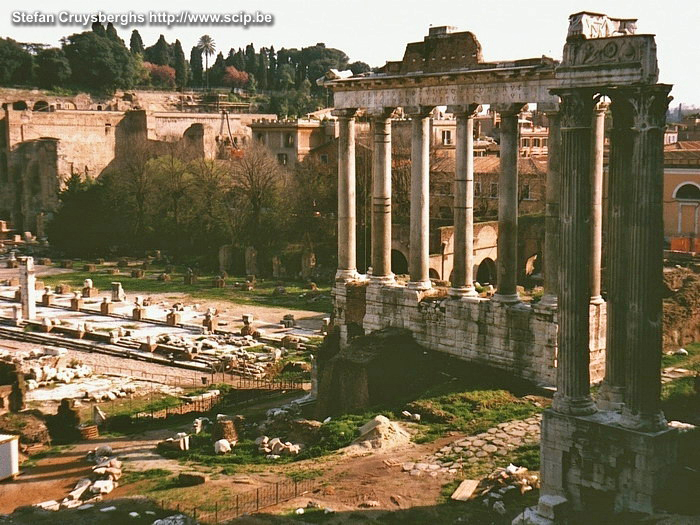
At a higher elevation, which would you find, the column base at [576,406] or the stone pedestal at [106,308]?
the column base at [576,406]

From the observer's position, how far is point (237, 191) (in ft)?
157

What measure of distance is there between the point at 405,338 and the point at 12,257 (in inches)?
1250

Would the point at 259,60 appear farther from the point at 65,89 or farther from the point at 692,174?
the point at 692,174

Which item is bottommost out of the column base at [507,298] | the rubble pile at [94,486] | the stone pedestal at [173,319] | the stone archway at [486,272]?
the rubble pile at [94,486]

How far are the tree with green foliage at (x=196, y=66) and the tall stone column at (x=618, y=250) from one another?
309ft

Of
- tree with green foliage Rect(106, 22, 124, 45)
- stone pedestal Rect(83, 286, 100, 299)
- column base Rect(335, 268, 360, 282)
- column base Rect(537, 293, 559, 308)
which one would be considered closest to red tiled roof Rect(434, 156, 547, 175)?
stone pedestal Rect(83, 286, 100, 299)

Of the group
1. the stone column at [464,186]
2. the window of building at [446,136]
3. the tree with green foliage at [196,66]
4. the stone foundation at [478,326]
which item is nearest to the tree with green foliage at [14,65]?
the tree with green foliage at [196,66]

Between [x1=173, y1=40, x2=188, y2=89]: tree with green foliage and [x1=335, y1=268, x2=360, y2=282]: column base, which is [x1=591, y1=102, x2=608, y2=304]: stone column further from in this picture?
[x1=173, y1=40, x2=188, y2=89]: tree with green foliage

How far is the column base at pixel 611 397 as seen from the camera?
12945 millimetres

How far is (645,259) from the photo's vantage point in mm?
11992

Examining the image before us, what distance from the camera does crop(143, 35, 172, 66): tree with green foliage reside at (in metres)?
109

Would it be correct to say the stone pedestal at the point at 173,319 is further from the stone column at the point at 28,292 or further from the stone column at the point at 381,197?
the stone column at the point at 381,197

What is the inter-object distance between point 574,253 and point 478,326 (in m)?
7.07

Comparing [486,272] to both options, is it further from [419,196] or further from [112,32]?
[112,32]
